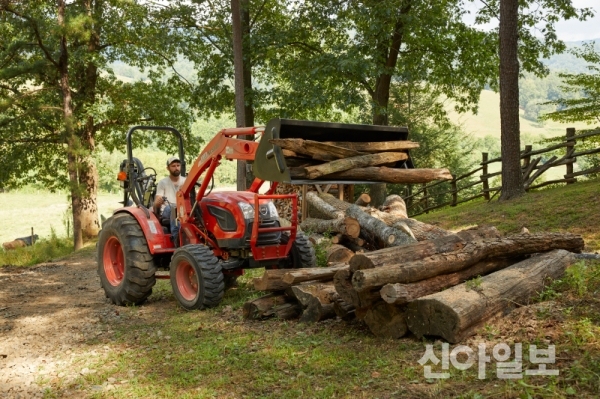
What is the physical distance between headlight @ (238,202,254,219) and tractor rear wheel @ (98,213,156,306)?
1.53 m

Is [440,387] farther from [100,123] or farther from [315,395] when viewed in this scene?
[100,123]

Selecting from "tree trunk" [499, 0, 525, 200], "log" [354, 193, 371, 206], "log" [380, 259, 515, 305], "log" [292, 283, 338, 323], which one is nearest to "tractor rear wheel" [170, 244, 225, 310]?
"log" [292, 283, 338, 323]

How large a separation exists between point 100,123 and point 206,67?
4.15m

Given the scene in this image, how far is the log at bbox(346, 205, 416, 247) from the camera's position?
10.1m

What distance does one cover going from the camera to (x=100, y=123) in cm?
2112

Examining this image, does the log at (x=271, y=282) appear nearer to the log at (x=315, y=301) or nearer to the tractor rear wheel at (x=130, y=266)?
the log at (x=315, y=301)

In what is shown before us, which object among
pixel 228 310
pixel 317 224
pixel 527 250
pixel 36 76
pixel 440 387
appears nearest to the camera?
pixel 440 387

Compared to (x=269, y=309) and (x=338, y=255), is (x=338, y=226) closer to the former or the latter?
(x=338, y=255)

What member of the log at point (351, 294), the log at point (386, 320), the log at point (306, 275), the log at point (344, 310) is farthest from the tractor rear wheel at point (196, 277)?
the log at point (386, 320)

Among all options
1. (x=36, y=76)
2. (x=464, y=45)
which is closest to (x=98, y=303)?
(x=36, y=76)

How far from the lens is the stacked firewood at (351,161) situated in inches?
235

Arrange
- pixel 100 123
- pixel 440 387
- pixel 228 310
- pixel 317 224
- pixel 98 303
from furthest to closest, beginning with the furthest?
pixel 100 123 → pixel 317 224 → pixel 98 303 → pixel 228 310 → pixel 440 387

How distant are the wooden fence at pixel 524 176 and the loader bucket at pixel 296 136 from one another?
36.3 feet

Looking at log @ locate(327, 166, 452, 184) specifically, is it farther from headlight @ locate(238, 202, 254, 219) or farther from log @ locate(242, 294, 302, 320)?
headlight @ locate(238, 202, 254, 219)
